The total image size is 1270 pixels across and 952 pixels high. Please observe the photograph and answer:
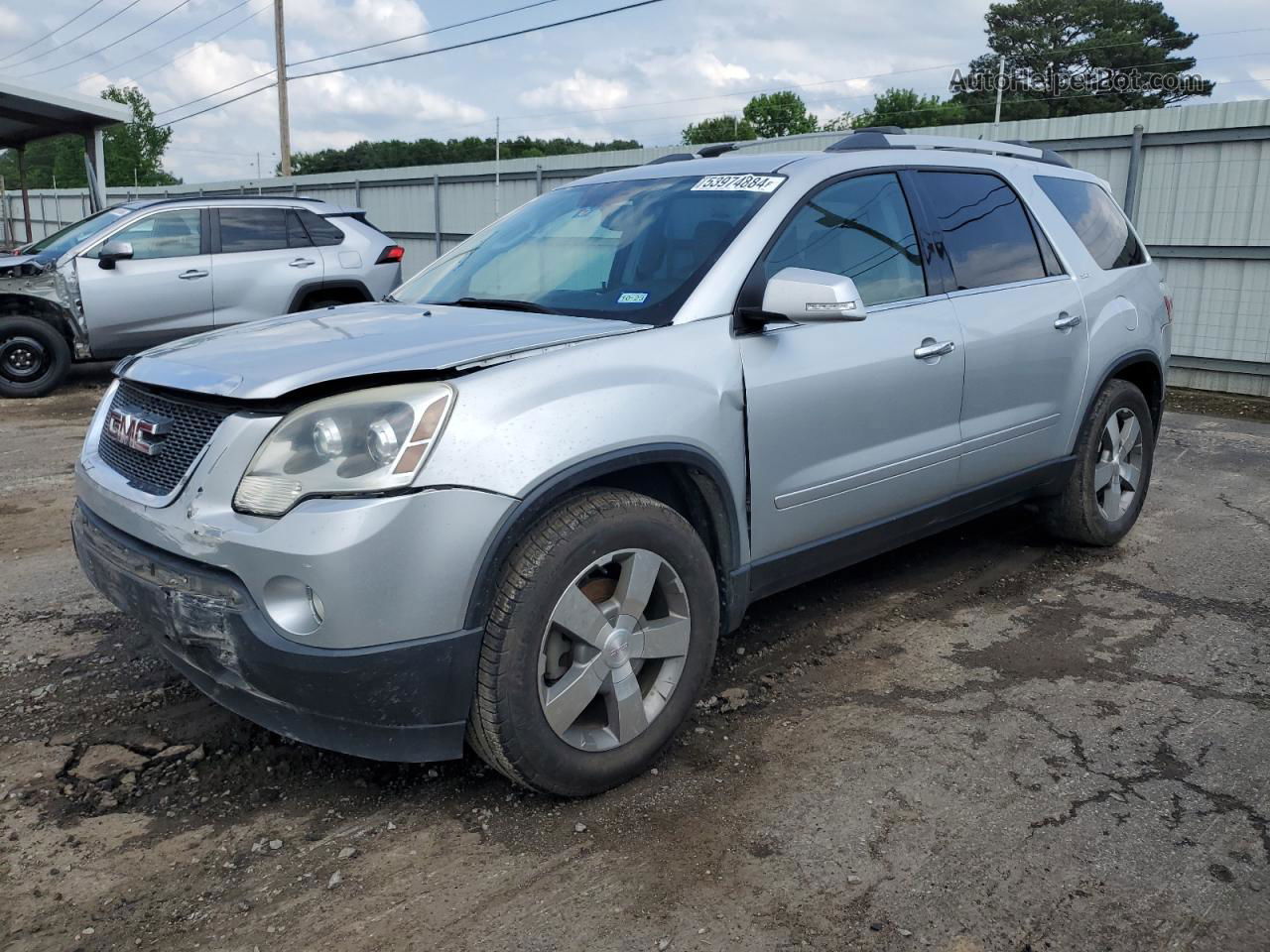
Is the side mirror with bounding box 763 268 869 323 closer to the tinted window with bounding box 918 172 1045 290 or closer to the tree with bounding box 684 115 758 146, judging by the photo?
the tinted window with bounding box 918 172 1045 290

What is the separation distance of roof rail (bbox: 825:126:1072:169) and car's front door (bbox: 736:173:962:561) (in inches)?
9.6

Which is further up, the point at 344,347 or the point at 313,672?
the point at 344,347

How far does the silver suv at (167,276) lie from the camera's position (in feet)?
31.2

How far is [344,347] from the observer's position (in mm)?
2840

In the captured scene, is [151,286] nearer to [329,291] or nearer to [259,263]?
[259,263]

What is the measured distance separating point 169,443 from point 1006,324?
122 inches

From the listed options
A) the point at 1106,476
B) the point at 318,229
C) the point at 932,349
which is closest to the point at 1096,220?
the point at 1106,476

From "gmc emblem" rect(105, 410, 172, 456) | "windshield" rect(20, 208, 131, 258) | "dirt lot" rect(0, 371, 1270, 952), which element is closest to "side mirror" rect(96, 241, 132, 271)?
"windshield" rect(20, 208, 131, 258)

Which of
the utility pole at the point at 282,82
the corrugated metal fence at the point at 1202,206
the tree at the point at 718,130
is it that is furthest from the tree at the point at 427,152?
the corrugated metal fence at the point at 1202,206

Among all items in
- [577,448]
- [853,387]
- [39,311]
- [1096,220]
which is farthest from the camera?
[39,311]

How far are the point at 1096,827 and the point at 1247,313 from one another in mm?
9192

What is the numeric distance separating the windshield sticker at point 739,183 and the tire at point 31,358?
8122mm

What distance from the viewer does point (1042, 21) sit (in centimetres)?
6009

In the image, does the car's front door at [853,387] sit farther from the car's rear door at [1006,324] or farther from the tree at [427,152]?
the tree at [427,152]
